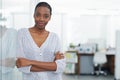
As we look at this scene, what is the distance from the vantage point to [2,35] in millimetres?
1604

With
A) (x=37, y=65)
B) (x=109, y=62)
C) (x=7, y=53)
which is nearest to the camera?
(x=37, y=65)

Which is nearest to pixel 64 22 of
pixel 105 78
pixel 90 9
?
pixel 90 9

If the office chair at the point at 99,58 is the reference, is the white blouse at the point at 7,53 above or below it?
above

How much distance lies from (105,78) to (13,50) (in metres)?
5.66

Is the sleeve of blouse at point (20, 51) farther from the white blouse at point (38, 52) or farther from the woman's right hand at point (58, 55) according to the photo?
the woman's right hand at point (58, 55)

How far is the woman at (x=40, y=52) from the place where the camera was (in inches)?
54.6

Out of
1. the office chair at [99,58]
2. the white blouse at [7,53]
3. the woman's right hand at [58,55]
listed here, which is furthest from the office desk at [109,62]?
the woman's right hand at [58,55]

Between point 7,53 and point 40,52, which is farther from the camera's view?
point 7,53

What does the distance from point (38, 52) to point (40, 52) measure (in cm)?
1

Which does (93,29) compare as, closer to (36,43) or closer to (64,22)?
(64,22)

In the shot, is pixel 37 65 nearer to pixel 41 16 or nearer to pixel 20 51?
pixel 20 51

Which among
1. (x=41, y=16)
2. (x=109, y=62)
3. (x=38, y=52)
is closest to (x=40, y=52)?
(x=38, y=52)

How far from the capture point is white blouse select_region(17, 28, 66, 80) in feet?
4.60

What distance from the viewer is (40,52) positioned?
141 centimetres
